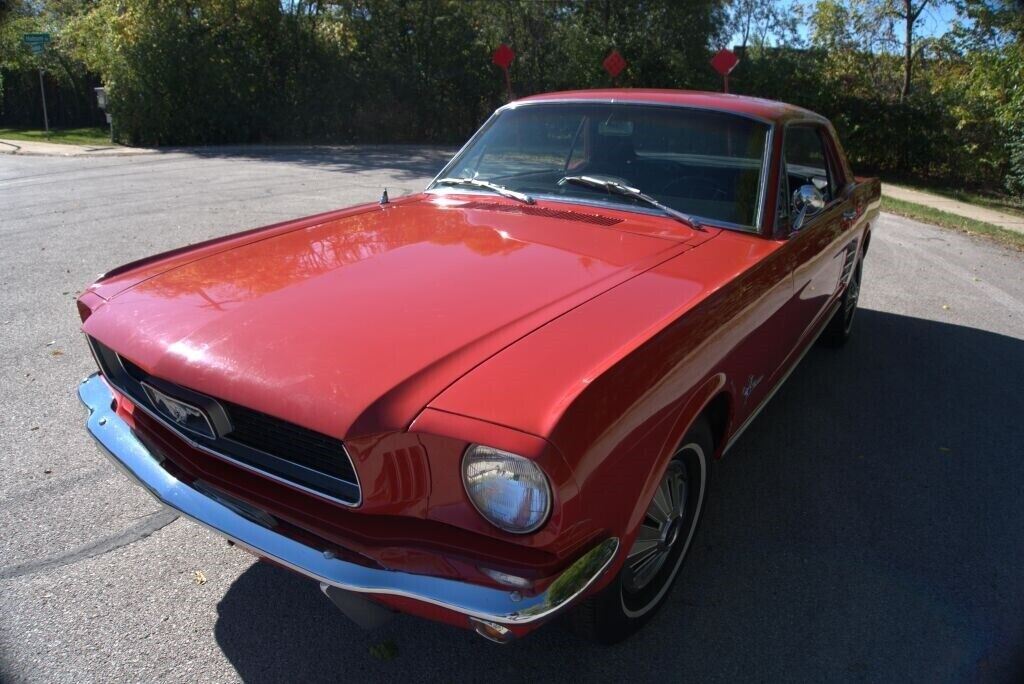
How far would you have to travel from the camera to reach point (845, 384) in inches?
190

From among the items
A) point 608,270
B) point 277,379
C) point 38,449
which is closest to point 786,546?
point 608,270

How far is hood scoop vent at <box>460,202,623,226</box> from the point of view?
3395 mm

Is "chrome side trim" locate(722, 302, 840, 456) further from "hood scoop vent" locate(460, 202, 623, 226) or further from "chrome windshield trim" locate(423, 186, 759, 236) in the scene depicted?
"hood scoop vent" locate(460, 202, 623, 226)

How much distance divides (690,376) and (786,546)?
115 centimetres

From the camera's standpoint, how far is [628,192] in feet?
11.5

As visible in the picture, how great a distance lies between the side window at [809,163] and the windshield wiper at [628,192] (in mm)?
978

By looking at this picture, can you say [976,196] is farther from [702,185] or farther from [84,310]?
[84,310]

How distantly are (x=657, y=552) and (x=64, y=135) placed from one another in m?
25.1

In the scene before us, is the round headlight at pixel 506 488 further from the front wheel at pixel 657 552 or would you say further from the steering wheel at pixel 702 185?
the steering wheel at pixel 702 185

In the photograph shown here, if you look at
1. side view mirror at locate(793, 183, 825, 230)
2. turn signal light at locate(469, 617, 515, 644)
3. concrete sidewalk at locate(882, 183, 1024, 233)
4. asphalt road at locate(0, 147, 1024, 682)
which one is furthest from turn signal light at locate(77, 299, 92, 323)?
concrete sidewalk at locate(882, 183, 1024, 233)

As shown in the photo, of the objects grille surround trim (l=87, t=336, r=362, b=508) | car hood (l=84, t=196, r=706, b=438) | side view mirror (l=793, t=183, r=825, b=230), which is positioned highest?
side view mirror (l=793, t=183, r=825, b=230)

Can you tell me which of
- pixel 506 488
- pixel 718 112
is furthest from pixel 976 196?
pixel 506 488

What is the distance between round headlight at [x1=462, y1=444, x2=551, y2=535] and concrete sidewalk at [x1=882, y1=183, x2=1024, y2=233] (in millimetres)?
11456

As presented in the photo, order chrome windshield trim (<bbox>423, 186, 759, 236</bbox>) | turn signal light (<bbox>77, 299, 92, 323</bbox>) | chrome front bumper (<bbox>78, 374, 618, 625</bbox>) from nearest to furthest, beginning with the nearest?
chrome front bumper (<bbox>78, 374, 618, 625</bbox>) → turn signal light (<bbox>77, 299, 92, 323</bbox>) → chrome windshield trim (<bbox>423, 186, 759, 236</bbox>)
